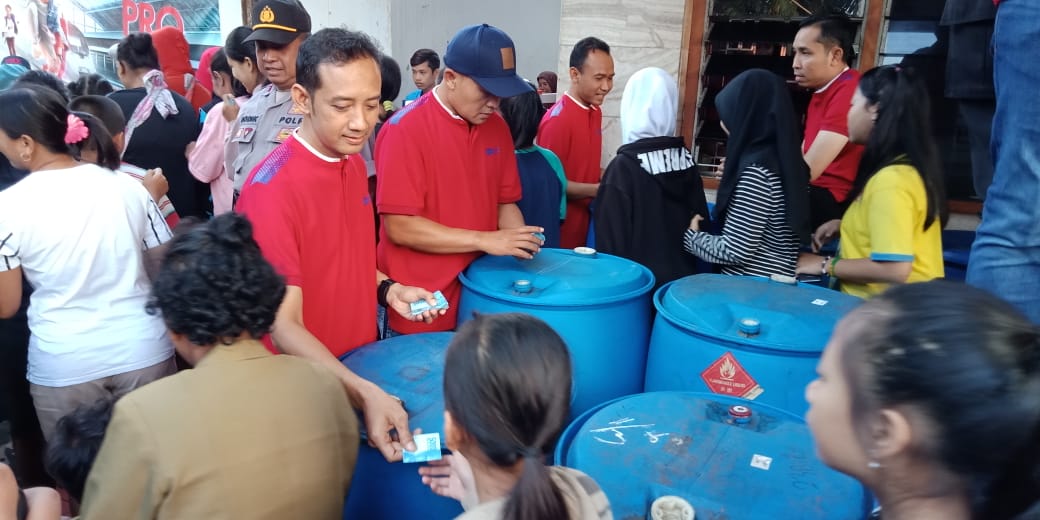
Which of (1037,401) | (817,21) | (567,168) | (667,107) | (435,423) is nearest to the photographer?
(1037,401)

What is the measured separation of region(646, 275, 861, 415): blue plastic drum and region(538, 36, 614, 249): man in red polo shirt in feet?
4.93

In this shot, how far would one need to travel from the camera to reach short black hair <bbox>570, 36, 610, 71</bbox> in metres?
3.42

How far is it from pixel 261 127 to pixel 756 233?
5.97 feet

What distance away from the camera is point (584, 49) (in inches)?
135

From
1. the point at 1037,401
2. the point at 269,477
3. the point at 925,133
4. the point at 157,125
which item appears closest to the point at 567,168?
the point at 925,133

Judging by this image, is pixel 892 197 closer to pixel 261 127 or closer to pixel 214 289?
pixel 214 289

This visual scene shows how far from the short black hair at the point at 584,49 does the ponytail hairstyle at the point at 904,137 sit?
1.63 m

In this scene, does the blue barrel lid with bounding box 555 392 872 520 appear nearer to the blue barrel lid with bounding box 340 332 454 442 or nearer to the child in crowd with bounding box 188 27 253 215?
the blue barrel lid with bounding box 340 332 454 442

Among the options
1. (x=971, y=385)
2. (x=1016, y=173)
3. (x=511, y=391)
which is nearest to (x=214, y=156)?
(x=511, y=391)

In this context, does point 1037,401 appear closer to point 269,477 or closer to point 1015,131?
point 1015,131

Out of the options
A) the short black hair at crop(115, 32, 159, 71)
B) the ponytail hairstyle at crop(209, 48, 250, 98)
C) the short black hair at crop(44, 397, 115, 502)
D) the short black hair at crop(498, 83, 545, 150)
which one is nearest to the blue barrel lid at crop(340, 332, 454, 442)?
the short black hair at crop(44, 397, 115, 502)

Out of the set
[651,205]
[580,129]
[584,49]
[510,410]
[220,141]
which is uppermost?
[584,49]

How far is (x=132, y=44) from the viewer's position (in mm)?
3635

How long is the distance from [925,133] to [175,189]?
10.7 feet
